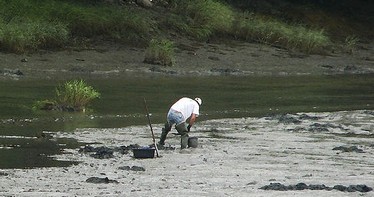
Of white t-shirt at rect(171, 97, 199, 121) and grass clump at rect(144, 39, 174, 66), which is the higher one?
white t-shirt at rect(171, 97, 199, 121)

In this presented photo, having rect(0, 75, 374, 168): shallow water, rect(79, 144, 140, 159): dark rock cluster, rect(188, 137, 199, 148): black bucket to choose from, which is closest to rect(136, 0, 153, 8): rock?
rect(0, 75, 374, 168): shallow water

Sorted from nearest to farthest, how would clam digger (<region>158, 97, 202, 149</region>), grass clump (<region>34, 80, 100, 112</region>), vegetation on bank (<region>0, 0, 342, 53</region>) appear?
clam digger (<region>158, 97, 202, 149</region>) → grass clump (<region>34, 80, 100, 112</region>) → vegetation on bank (<region>0, 0, 342, 53</region>)

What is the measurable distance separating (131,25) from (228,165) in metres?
24.1

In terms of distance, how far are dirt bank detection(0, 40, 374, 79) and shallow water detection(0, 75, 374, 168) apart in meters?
1.11

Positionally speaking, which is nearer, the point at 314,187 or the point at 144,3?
the point at 314,187

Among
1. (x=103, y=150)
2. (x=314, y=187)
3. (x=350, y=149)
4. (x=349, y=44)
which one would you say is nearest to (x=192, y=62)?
(x=349, y=44)

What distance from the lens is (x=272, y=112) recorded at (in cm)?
2955

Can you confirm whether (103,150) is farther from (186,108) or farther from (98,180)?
(98,180)

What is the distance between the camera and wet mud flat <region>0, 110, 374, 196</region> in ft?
53.5

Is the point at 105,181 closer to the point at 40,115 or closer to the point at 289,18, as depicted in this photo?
the point at 40,115

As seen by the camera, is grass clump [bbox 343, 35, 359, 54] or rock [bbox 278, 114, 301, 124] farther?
grass clump [bbox 343, 35, 359, 54]

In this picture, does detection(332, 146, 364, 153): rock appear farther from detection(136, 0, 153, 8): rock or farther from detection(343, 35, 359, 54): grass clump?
detection(343, 35, 359, 54): grass clump

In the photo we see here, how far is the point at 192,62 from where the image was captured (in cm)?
4103

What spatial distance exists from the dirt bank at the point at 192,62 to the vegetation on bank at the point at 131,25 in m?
0.60
